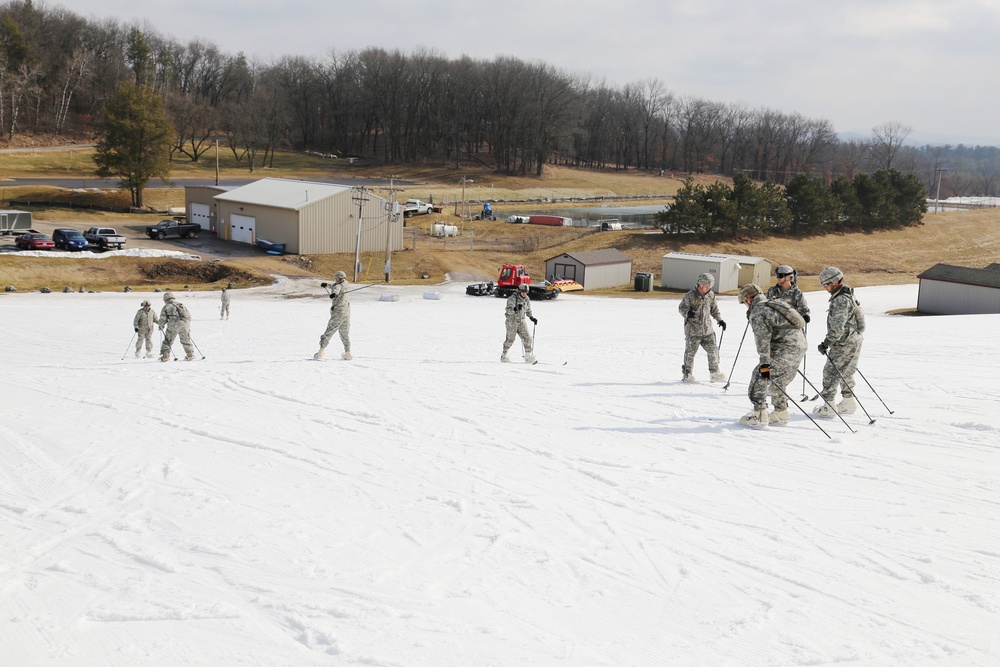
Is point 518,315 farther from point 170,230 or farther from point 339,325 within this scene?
point 170,230

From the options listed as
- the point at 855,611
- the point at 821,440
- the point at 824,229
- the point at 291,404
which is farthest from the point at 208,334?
the point at 824,229

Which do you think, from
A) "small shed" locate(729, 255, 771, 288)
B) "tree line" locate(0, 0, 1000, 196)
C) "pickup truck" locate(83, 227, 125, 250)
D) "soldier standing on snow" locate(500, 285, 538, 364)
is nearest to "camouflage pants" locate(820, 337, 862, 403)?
"soldier standing on snow" locate(500, 285, 538, 364)

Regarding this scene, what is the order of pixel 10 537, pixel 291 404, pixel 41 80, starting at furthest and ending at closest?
pixel 41 80 < pixel 291 404 < pixel 10 537

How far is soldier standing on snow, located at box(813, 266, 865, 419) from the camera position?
10.5 meters

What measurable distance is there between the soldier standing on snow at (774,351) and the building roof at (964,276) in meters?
33.9

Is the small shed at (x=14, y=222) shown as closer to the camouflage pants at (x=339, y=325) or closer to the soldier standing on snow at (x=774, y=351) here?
the camouflage pants at (x=339, y=325)

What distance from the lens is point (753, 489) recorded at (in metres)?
8.13

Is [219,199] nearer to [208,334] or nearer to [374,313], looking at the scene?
[374,313]

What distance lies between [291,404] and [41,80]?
104 meters

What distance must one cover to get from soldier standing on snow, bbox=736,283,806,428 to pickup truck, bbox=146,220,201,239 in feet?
156

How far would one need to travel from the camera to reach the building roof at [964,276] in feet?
128

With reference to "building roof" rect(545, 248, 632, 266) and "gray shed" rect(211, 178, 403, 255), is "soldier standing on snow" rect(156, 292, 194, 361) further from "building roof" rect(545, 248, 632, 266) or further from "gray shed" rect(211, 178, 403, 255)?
"building roof" rect(545, 248, 632, 266)

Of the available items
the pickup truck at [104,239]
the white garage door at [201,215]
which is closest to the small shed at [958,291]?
the pickup truck at [104,239]

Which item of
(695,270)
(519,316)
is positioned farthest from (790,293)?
(695,270)
